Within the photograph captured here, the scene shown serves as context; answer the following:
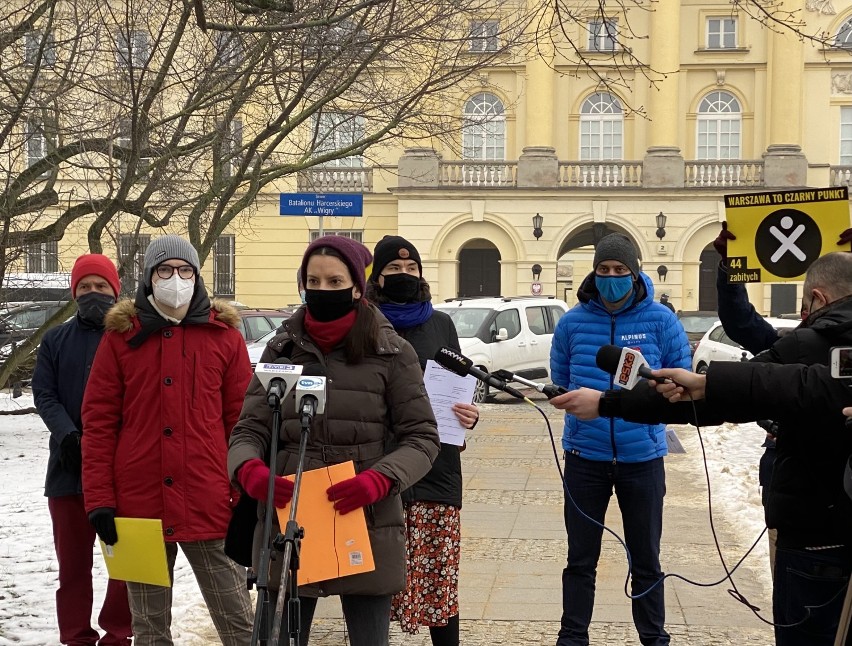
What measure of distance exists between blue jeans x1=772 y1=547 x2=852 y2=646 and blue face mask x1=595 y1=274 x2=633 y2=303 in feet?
6.82

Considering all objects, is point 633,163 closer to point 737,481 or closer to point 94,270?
point 737,481

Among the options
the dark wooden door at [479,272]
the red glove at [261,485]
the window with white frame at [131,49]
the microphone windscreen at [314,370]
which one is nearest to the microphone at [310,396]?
the microphone windscreen at [314,370]

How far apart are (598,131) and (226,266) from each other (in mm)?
14991

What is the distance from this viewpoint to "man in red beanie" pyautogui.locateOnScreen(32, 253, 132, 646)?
19.0 feet

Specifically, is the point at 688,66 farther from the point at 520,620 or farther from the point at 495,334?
the point at 520,620

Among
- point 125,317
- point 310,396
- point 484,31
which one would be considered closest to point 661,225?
point 484,31

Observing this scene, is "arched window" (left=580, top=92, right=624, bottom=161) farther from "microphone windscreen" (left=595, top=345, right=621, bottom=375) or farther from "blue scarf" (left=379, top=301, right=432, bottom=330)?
"microphone windscreen" (left=595, top=345, right=621, bottom=375)

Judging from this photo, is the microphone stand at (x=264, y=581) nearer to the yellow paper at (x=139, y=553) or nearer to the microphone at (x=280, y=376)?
the microphone at (x=280, y=376)

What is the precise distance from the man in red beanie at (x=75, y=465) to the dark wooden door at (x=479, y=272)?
3684cm

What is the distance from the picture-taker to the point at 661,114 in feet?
134

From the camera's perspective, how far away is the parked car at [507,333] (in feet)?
71.6

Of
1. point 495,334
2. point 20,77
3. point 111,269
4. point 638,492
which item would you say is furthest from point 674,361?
point 495,334

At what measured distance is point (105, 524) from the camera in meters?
4.78

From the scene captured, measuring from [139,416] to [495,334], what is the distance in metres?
17.4
